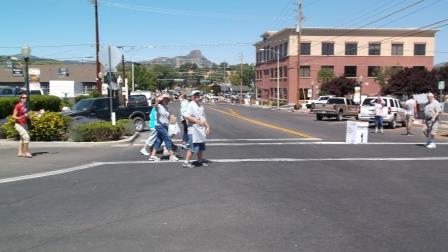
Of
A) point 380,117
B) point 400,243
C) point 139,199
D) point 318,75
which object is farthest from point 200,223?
point 318,75

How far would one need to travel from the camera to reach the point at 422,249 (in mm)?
6051

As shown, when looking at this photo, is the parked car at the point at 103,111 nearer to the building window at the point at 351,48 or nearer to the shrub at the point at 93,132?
the shrub at the point at 93,132

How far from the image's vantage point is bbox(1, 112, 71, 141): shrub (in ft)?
54.8

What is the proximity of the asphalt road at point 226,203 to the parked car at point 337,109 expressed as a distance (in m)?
22.4

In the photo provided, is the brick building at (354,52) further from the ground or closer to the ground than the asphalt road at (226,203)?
further from the ground

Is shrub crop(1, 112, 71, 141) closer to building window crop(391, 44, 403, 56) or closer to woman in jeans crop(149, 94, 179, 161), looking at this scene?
woman in jeans crop(149, 94, 179, 161)

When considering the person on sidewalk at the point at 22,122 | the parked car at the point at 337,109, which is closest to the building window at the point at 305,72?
the parked car at the point at 337,109

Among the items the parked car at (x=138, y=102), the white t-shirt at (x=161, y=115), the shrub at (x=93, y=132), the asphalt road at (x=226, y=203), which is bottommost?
the asphalt road at (x=226, y=203)

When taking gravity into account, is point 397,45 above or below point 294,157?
above

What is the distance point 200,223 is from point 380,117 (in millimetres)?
18309

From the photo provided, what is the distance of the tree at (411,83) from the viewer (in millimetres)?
53469

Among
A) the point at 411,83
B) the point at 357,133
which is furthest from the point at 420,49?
the point at 357,133

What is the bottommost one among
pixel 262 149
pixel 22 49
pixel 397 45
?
pixel 262 149

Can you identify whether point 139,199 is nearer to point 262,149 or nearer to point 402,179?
point 402,179
